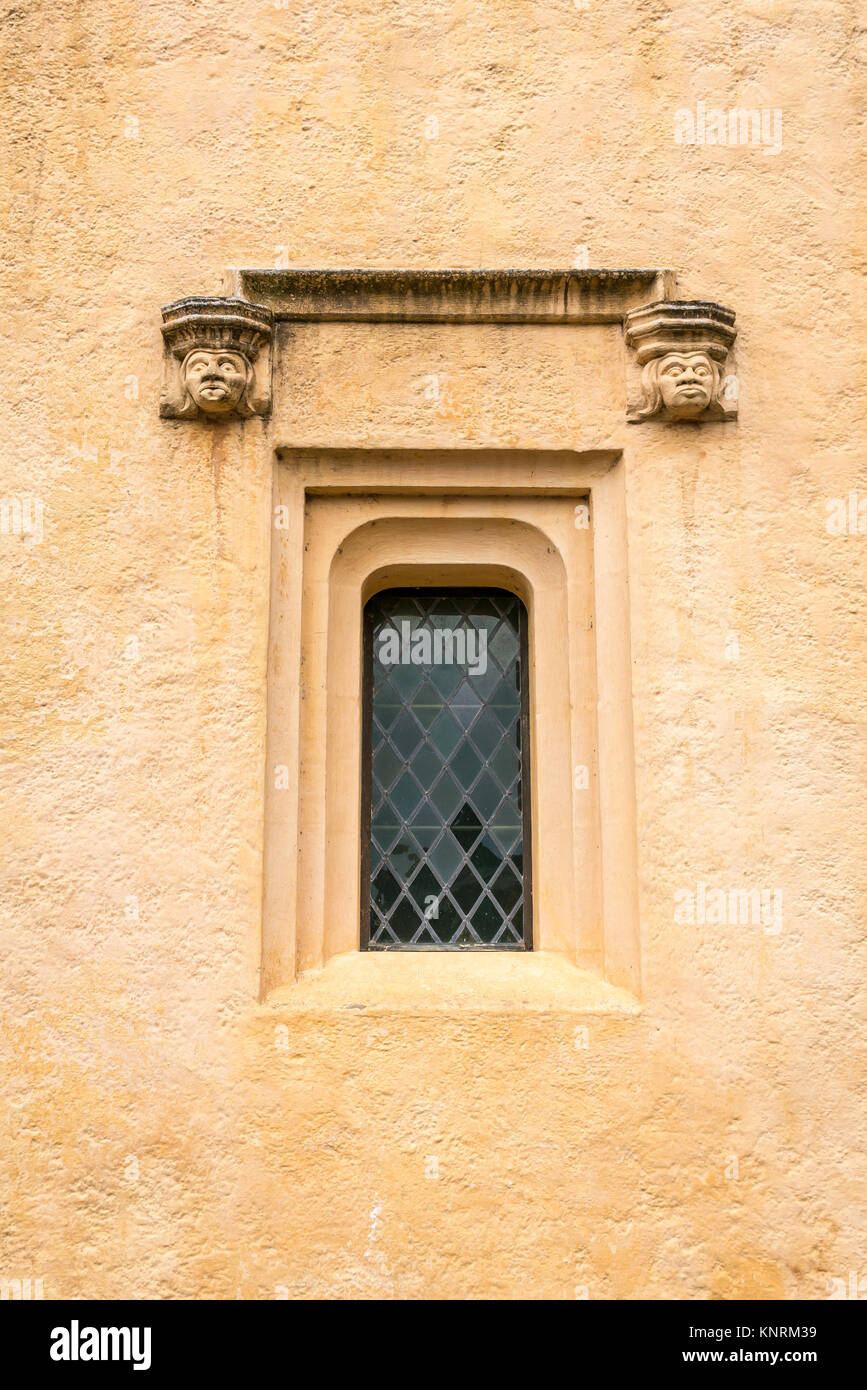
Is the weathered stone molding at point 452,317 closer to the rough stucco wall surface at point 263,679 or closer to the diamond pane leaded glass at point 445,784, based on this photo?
the rough stucco wall surface at point 263,679

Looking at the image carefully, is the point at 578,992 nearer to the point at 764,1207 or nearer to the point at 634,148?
the point at 764,1207

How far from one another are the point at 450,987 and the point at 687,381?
238cm

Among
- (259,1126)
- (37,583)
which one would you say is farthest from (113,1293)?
(37,583)

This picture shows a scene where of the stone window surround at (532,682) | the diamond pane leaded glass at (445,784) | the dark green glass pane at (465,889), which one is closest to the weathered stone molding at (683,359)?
the stone window surround at (532,682)

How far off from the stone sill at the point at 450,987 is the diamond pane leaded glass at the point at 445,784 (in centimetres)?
15

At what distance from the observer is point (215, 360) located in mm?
4039

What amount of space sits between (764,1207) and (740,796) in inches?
54.6

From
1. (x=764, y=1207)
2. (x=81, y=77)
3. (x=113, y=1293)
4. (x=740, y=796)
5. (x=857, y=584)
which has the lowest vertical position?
(x=113, y=1293)

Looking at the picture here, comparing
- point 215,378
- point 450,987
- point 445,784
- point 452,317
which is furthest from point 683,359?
point 450,987

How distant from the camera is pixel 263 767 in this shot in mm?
3932

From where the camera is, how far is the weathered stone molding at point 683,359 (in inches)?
159

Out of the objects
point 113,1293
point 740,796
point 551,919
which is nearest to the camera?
point 113,1293

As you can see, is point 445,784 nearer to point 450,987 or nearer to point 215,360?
point 450,987

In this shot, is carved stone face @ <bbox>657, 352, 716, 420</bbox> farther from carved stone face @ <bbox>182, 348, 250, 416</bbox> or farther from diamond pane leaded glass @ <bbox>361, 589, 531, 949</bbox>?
carved stone face @ <bbox>182, 348, 250, 416</bbox>
